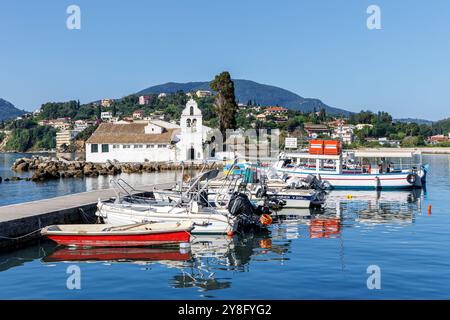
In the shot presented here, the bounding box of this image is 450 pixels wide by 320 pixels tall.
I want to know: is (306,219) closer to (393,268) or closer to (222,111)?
(393,268)

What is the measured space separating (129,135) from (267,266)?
193ft

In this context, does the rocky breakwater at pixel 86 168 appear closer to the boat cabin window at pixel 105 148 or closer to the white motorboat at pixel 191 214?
the boat cabin window at pixel 105 148

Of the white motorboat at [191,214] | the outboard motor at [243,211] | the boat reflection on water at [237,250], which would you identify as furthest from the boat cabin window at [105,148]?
the outboard motor at [243,211]

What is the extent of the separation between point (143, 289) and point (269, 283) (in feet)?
11.0

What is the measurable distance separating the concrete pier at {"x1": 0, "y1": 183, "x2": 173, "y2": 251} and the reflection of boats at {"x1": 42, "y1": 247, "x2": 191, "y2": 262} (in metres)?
1.45

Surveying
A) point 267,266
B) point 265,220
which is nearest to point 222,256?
point 267,266

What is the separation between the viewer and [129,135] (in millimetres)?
74062

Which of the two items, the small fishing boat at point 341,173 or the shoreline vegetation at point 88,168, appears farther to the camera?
the shoreline vegetation at point 88,168

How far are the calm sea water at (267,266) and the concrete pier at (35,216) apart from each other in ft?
1.94

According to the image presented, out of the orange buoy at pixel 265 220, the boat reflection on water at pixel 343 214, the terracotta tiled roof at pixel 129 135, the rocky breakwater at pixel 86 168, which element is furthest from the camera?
the terracotta tiled roof at pixel 129 135

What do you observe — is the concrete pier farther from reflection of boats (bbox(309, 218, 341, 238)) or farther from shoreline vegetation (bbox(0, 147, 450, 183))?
shoreline vegetation (bbox(0, 147, 450, 183))

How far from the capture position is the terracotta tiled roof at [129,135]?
73.5 meters
